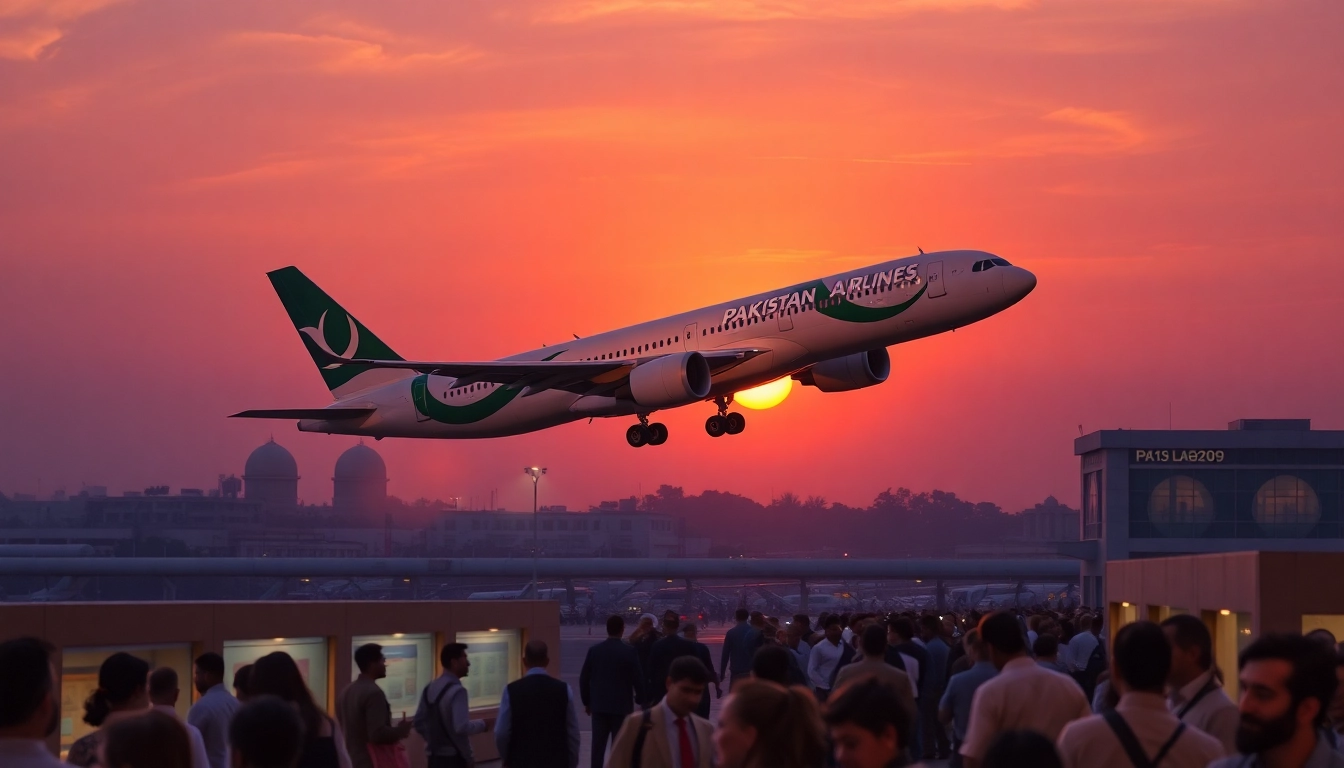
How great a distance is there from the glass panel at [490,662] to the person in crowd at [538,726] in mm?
8525

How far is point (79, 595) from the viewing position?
380 feet

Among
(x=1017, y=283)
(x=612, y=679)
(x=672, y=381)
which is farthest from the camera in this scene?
(x=672, y=381)

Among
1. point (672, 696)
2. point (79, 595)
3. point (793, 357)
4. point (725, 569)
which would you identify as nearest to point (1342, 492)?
point (725, 569)

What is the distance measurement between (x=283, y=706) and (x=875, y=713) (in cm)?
231

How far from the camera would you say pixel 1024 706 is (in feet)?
29.1

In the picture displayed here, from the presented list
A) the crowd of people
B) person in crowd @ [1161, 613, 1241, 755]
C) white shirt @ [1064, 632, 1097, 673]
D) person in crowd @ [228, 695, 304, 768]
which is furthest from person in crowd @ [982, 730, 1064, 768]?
white shirt @ [1064, 632, 1097, 673]

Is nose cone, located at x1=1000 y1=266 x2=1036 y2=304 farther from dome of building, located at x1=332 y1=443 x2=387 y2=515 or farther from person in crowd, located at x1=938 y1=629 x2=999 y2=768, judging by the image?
dome of building, located at x1=332 y1=443 x2=387 y2=515

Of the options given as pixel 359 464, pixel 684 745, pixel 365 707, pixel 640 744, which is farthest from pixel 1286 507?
pixel 359 464

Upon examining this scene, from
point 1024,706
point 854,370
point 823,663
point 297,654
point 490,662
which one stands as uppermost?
point 854,370

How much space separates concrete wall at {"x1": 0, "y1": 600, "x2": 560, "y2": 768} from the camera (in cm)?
1463

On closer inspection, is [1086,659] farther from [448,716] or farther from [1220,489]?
[1220,489]

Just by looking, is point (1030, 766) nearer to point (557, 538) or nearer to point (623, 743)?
point (623, 743)

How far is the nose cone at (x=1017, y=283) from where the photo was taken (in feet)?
109

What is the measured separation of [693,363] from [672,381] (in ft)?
2.38
